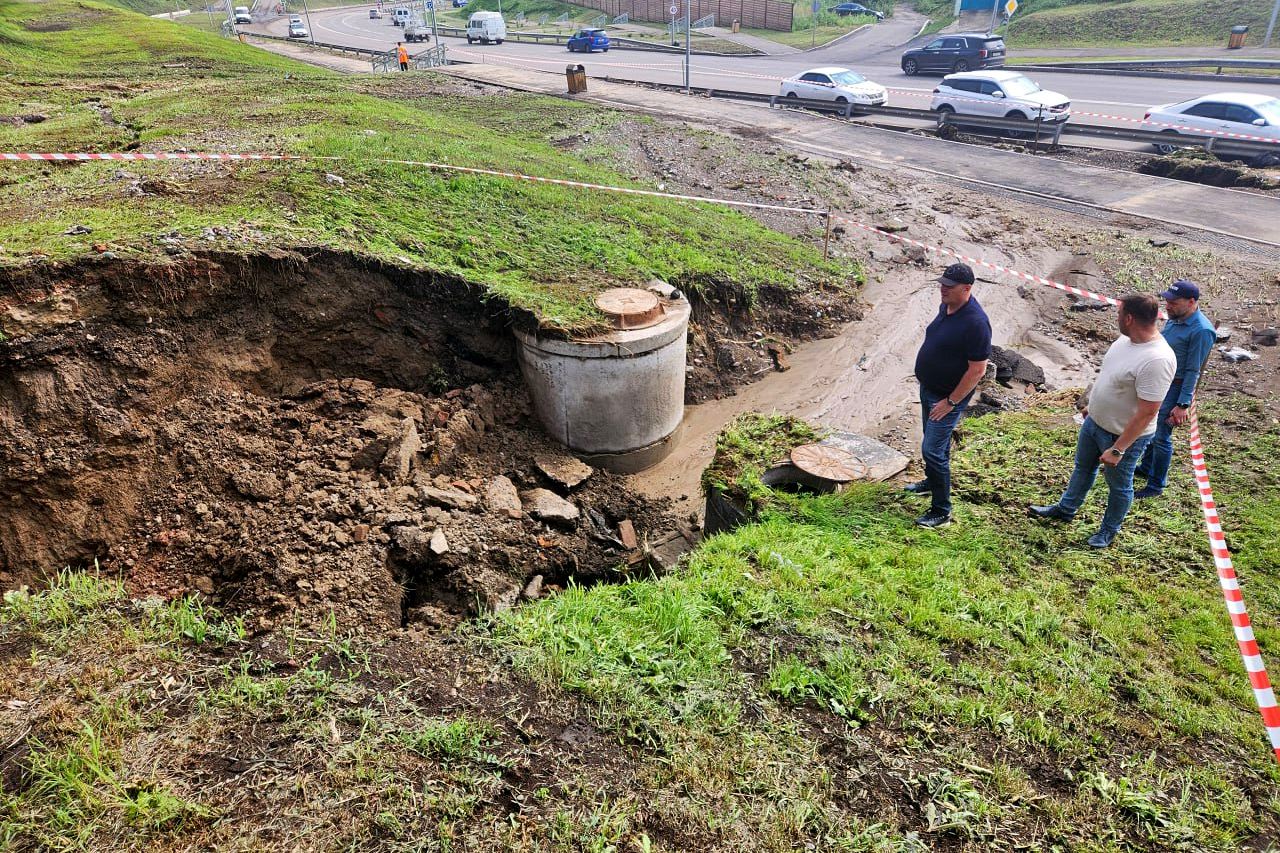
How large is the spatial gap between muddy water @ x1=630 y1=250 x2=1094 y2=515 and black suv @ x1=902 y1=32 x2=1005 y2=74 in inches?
854

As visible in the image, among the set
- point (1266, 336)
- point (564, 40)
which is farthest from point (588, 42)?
point (1266, 336)

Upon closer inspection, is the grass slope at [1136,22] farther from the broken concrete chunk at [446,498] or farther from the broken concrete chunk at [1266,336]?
the broken concrete chunk at [446,498]

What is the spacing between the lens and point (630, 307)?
7.69 metres

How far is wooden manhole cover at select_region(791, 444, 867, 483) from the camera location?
6.47 meters

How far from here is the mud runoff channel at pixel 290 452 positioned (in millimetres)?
5254

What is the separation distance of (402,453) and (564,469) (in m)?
1.63

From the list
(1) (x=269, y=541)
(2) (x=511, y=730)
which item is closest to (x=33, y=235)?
(1) (x=269, y=541)

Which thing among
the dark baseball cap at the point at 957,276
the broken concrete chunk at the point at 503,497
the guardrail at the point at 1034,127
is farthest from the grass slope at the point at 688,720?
the guardrail at the point at 1034,127

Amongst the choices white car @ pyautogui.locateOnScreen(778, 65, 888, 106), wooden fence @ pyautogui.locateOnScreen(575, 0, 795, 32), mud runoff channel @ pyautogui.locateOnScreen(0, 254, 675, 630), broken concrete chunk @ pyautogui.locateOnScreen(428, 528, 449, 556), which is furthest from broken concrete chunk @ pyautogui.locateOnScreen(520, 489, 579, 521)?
wooden fence @ pyautogui.locateOnScreen(575, 0, 795, 32)

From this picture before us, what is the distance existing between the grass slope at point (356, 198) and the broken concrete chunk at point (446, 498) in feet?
6.72

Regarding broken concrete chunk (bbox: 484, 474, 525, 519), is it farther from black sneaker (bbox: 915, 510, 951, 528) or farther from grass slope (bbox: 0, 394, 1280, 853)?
black sneaker (bbox: 915, 510, 951, 528)

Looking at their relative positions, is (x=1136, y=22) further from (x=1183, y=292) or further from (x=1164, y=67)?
(x=1183, y=292)

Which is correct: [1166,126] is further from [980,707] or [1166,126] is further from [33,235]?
[33,235]

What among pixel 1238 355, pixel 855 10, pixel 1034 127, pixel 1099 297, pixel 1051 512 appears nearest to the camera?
pixel 1051 512
